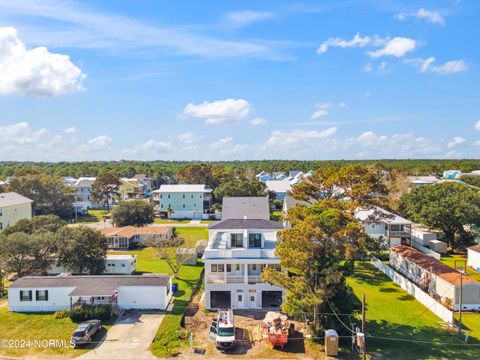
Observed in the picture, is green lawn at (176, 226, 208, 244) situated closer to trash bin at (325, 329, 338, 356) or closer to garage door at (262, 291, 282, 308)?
garage door at (262, 291, 282, 308)

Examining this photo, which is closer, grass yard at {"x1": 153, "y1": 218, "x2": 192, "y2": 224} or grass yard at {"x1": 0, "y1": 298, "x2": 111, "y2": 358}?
grass yard at {"x1": 0, "y1": 298, "x2": 111, "y2": 358}

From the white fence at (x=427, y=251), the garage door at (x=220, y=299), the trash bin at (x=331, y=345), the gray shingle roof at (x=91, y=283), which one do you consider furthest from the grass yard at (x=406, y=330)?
the gray shingle roof at (x=91, y=283)

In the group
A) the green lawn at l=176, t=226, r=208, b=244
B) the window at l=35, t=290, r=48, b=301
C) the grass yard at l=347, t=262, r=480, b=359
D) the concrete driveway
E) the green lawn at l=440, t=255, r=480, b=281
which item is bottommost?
the grass yard at l=347, t=262, r=480, b=359

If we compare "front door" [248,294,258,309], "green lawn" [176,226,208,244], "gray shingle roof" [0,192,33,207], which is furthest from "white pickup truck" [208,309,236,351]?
"gray shingle roof" [0,192,33,207]

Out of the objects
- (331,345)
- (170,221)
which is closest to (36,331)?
(331,345)

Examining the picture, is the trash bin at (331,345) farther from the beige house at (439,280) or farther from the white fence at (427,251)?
the white fence at (427,251)

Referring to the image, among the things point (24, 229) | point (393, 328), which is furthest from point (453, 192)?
point (24, 229)

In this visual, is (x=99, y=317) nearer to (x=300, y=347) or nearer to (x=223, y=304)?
(x=223, y=304)
